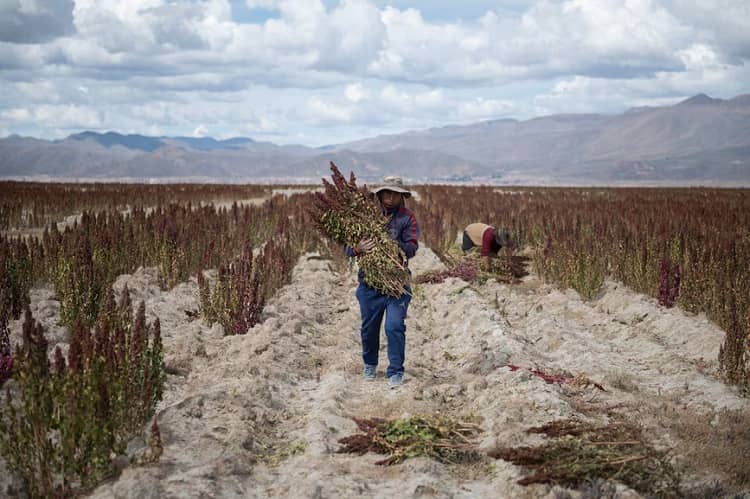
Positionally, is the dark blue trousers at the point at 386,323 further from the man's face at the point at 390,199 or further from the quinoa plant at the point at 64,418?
the quinoa plant at the point at 64,418

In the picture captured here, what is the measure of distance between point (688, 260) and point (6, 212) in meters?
13.3

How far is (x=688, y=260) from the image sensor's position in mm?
8258

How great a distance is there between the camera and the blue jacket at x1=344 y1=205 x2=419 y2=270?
573cm

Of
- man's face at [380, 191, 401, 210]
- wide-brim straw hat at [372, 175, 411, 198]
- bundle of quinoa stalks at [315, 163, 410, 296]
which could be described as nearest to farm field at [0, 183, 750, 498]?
bundle of quinoa stalks at [315, 163, 410, 296]

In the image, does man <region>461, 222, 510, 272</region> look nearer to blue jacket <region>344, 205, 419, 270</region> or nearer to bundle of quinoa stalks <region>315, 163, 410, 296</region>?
blue jacket <region>344, 205, 419, 270</region>

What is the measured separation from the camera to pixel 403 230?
18.9ft

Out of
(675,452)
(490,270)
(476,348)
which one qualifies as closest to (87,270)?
(476,348)

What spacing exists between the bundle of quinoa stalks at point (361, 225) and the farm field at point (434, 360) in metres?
0.83

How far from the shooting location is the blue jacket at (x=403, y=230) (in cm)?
573

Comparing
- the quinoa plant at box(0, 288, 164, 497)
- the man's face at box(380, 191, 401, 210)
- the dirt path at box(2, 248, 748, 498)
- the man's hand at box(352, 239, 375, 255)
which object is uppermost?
the man's face at box(380, 191, 401, 210)

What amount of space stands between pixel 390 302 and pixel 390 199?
818 mm

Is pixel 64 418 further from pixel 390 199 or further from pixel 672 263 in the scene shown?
pixel 672 263

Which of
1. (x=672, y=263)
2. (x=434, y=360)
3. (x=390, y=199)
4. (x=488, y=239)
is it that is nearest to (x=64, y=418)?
(x=390, y=199)

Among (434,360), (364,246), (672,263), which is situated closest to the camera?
(364,246)
